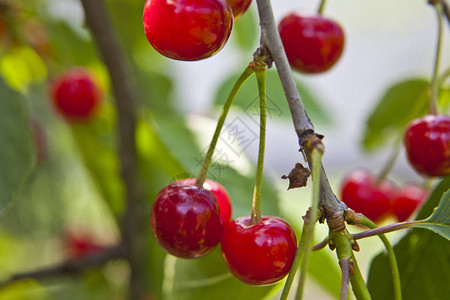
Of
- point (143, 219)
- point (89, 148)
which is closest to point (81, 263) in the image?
point (143, 219)

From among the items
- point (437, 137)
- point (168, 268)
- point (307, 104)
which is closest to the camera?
point (437, 137)

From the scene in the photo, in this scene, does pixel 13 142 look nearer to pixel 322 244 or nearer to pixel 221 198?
pixel 221 198

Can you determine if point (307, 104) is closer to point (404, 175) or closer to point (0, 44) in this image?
point (0, 44)

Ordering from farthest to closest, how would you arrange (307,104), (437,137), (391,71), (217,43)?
1. (391,71)
2. (307,104)
3. (437,137)
4. (217,43)

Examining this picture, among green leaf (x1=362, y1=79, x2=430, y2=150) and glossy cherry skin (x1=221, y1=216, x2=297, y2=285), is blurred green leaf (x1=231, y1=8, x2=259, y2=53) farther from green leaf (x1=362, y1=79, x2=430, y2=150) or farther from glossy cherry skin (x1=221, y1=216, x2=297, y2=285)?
glossy cherry skin (x1=221, y1=216, x2=297, y2=285)

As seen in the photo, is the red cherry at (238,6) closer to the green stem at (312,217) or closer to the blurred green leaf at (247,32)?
the green stem at (312,217)

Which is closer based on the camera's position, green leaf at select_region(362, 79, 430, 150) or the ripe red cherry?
green leaf at select_region(362, 79, 430, 150)

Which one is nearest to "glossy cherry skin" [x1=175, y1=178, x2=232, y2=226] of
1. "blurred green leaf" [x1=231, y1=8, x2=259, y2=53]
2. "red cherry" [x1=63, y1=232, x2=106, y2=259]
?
"blurred green leaf" [x1=231, y1=8, x2=259, y2=53]

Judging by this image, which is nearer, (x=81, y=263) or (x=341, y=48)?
(x=341, y=48)
